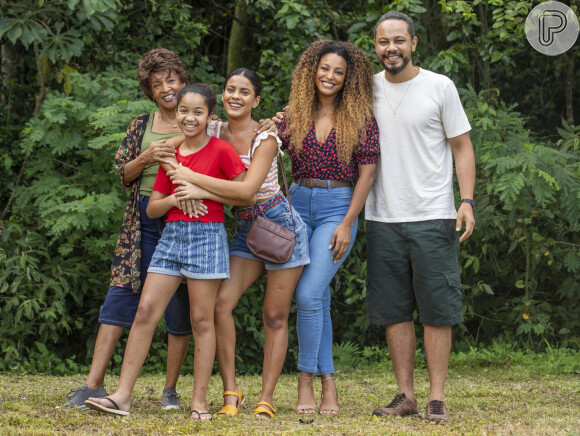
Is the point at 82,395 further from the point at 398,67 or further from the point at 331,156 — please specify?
the point at 398,67

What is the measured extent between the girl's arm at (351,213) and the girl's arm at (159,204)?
2.76 ft

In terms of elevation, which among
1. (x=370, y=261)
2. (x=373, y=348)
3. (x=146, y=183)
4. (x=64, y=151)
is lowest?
(x=373, y=348)

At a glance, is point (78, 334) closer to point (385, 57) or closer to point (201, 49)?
point (201, 49)

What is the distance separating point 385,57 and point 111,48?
4.35 metres

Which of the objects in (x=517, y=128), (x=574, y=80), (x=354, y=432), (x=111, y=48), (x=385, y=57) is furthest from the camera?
(x=574, y=80)

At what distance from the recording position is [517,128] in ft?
20.7

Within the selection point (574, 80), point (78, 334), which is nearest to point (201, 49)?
point (78, 334)

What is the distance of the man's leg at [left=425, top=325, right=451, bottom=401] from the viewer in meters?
3.87

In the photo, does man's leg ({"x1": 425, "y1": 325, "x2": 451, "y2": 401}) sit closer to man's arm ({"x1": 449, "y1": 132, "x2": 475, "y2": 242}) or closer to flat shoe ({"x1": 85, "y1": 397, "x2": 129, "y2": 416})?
man's arm ({"x1": 449, "y1": 132, "x2": 475, "y2": 242})

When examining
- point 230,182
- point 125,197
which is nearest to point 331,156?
point 230,182

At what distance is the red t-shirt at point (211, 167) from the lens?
3.80 meters

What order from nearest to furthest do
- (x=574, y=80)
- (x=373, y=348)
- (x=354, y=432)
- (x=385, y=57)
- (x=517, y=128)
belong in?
(x=354, y=432)
(x=385, y=57)
(x=517, y=128)
(x=373, y=348)
(x=574, y=80)

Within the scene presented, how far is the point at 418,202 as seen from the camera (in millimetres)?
3895

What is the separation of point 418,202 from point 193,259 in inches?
46.4
